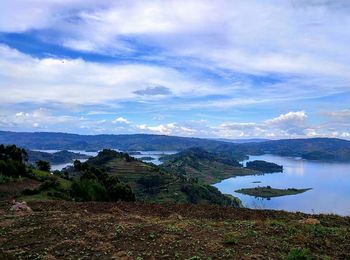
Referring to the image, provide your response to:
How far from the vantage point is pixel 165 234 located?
13.5 metres

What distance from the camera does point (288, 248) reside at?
40.0 ft

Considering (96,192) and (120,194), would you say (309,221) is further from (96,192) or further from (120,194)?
(120,194)

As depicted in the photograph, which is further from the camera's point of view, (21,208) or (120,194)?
(120,194)

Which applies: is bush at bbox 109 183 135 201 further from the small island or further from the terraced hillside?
the small island

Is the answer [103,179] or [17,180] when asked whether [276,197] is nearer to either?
[103,179]

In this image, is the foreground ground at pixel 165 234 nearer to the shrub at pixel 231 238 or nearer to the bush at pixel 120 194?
the shrub at pixel 231 238

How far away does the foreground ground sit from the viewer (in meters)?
11.8

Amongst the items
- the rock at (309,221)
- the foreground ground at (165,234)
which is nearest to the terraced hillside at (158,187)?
the foreground ground at (165,234)

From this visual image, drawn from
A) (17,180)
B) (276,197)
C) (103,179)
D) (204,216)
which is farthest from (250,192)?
(204,216)

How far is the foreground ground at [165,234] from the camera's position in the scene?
1177cm

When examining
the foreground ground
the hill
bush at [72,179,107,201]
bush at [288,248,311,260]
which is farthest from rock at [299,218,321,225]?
the hill

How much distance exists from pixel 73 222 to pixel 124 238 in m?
3.23

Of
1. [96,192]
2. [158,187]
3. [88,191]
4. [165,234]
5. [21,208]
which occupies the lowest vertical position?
[158,187]

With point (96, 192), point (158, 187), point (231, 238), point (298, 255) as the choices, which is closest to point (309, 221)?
point (231, 238)
